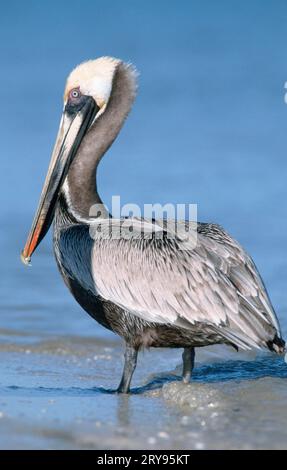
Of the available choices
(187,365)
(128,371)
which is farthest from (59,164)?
(187,365)

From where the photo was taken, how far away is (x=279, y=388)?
22.7 ft

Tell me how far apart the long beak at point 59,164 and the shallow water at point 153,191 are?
1.09m

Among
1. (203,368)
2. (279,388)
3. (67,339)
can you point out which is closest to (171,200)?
(67,339)

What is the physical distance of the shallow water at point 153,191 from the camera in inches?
234

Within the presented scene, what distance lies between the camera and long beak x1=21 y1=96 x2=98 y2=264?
7.72 m

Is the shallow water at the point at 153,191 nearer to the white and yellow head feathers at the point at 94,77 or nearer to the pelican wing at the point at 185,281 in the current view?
the pelican wing at the point at 185,281

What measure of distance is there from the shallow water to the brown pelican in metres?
0.38

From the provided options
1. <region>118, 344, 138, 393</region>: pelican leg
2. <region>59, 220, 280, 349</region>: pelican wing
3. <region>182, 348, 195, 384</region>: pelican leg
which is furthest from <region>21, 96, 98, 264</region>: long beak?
<region>182, 348, 195, 384</region>: pelican leg

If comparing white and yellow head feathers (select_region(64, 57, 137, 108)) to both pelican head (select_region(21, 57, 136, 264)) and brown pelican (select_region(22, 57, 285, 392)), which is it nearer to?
pelican head (select_region(21, 57, 136, 264))

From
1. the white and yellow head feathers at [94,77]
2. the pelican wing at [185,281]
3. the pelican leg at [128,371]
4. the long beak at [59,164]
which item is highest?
the white and yellow head feathers at [94,77]

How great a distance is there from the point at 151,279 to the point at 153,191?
749 cm

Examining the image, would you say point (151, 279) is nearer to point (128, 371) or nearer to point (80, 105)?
point (128, 371)

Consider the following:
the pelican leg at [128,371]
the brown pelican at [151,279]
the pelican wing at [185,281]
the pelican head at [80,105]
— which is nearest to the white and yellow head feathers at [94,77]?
the pelican head at [80,105]

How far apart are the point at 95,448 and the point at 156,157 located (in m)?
11.8
